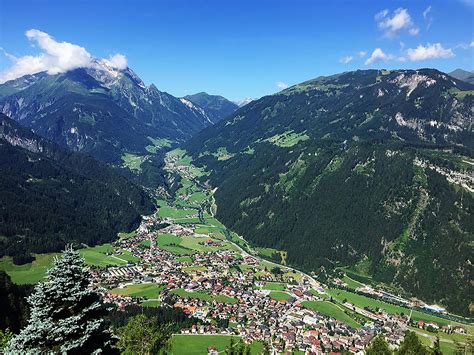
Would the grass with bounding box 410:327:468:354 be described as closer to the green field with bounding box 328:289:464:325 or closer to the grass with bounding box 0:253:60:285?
the green field with bounding box 328:289:464:325

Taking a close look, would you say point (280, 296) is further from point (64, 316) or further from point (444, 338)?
point (64, 316)

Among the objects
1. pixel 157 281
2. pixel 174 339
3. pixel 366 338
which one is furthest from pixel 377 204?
pixel 174 339

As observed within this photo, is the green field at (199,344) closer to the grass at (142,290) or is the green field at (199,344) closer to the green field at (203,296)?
the green field at (203,296)

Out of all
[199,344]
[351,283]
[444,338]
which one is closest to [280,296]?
[351,283]

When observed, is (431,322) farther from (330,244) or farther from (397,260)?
(330,244)

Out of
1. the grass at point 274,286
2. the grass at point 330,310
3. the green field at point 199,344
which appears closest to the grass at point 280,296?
the grass at point 274,286
